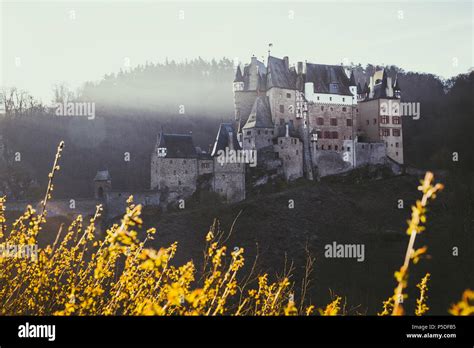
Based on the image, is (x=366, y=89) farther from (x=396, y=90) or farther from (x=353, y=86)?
(x=396, y=90)

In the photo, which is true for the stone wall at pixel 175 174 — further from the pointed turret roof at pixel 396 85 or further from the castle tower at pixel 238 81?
the pointed turret roof at pixel 396 85

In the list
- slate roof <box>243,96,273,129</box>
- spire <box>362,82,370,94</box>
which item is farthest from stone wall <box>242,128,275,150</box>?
spire <box>362,82,370,94</box>

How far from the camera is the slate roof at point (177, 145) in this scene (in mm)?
22062

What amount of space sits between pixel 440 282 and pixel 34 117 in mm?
10109

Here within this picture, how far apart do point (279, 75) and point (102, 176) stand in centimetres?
1188

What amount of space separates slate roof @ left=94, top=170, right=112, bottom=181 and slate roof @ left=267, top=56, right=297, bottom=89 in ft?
35.9

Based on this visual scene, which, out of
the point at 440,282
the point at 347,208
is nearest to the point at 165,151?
the point at 347,208

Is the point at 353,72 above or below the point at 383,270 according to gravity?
above

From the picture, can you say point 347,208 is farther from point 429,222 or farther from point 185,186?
point 185,186

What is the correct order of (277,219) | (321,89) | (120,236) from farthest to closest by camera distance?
(321,89) < (277,219) < (120,236)

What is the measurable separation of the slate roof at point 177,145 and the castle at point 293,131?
0.04 metres

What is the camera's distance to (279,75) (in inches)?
1062

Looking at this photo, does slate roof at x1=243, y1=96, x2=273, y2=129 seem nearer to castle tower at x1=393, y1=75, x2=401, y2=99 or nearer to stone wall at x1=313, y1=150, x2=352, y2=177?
stone wall at x1=313, y1=150, x2=352, y2=177
